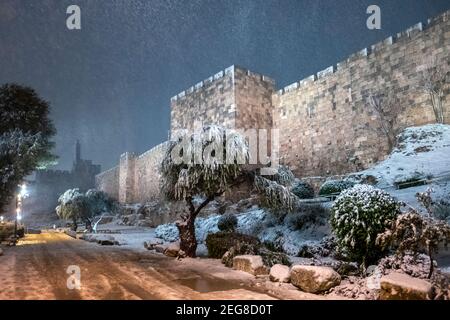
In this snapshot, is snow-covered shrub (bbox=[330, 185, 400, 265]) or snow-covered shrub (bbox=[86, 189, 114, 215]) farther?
snow-covered shrub (bbox=[86, 189, 114, 215])

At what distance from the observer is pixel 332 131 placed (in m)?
19.6

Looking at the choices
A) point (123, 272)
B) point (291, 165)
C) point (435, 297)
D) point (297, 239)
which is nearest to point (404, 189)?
point (297, 239)

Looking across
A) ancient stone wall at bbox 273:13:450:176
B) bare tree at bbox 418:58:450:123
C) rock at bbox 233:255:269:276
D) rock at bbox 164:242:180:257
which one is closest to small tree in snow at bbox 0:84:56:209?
rock at bbox 164:242:180:257

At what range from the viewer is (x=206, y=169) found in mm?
9016

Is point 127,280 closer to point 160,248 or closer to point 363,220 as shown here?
point 363,220

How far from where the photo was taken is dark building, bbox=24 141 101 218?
62281mm

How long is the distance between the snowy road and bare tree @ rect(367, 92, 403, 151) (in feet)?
41.3

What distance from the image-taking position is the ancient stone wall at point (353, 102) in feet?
51.1

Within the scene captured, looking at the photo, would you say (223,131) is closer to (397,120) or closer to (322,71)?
(397,120)

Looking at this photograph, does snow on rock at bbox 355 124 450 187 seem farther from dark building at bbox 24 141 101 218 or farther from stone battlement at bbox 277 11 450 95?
dark building at bbox 24 141 101 218

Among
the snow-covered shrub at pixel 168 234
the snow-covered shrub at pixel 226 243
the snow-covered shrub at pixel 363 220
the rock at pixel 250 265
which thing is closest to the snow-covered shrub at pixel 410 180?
the snow-covered shrub at pixel 363 220

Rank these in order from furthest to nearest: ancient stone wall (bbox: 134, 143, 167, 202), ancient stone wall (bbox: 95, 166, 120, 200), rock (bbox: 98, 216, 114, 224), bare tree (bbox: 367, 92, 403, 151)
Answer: ancient stone wall (bbox: 95, 166, 120, 200)
ancient stone wall (bbox: 134, 143, 167, 202)
rock (bbox: 98, 216, 114, 224)
bare tree (bbox: 367, 92, 403, 151)

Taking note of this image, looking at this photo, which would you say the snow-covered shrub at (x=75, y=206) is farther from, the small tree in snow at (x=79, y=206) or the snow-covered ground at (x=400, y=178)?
the snow-covered ground at (x=400, y=178)

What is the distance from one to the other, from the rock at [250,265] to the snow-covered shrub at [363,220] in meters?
1.67
